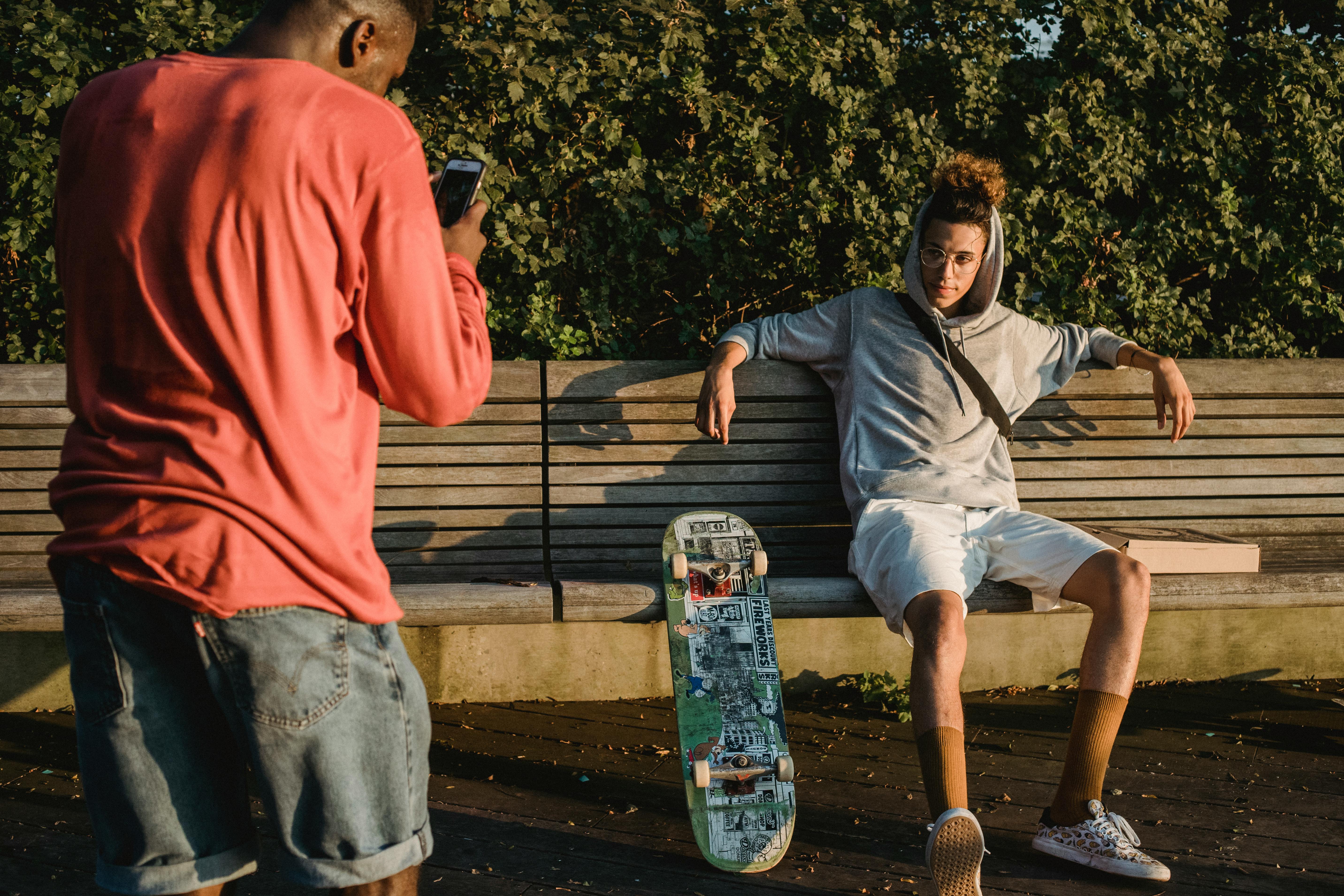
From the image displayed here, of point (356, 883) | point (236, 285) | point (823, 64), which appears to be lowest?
point (356, 883)

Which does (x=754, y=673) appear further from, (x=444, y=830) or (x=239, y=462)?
(x=239, y=462)

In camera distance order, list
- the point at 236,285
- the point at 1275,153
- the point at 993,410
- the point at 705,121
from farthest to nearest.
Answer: the point at 1275,153 → the point at 705,121 → the point at 993,410 → the point at 236,285

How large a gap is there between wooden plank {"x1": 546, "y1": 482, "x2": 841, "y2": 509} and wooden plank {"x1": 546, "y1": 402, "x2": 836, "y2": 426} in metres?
0.22

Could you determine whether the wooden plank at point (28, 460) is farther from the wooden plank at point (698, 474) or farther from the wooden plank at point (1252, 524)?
the wooden plank at point (1252, 524)

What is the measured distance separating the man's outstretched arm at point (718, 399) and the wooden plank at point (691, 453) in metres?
0.21

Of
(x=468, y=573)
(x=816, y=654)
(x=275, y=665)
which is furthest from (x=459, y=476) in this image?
(x=275, y=665)

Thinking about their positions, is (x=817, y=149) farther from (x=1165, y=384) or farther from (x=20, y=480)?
(x=20, y=480)

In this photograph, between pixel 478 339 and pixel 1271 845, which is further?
pixel 1271 845

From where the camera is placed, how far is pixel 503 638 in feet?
12.3

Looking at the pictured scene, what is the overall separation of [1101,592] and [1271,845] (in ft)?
2.66

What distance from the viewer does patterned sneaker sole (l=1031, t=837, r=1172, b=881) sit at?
2.56m

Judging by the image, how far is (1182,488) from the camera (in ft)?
12.5

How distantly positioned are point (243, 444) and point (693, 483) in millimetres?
Answer: 2411

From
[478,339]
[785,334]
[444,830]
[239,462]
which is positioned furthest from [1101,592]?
[239,462]
